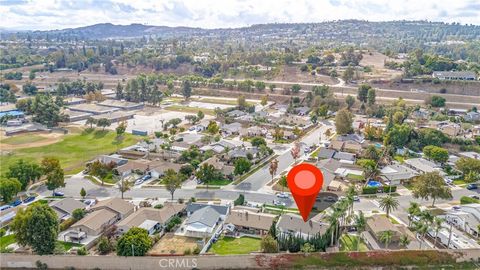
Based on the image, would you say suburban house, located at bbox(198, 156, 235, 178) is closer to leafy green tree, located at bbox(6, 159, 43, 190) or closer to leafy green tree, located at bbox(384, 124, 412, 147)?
leafy green tree, located at bbox(6, 159, 43, 190)

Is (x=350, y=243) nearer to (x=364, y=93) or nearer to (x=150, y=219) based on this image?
(x=150, y=219)

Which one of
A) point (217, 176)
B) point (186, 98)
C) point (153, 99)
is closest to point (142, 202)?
point (217, 176)

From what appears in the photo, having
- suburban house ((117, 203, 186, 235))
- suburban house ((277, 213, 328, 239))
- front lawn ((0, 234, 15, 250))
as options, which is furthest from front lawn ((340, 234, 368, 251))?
front lawn ((0, 234, 15, 250))

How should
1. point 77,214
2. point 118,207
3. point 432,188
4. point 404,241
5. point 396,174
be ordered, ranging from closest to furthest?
point 404,241, point 77,214, point 118,207, point 432,188, point 396,174

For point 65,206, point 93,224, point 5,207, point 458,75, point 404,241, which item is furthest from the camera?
point 458,75

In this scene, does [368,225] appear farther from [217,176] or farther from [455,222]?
[217,176]

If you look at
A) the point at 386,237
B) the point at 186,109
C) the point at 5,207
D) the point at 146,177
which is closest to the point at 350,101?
the point at 186,109

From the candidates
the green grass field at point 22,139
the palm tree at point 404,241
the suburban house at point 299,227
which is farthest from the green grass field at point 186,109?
the palm tree at point 404,241
